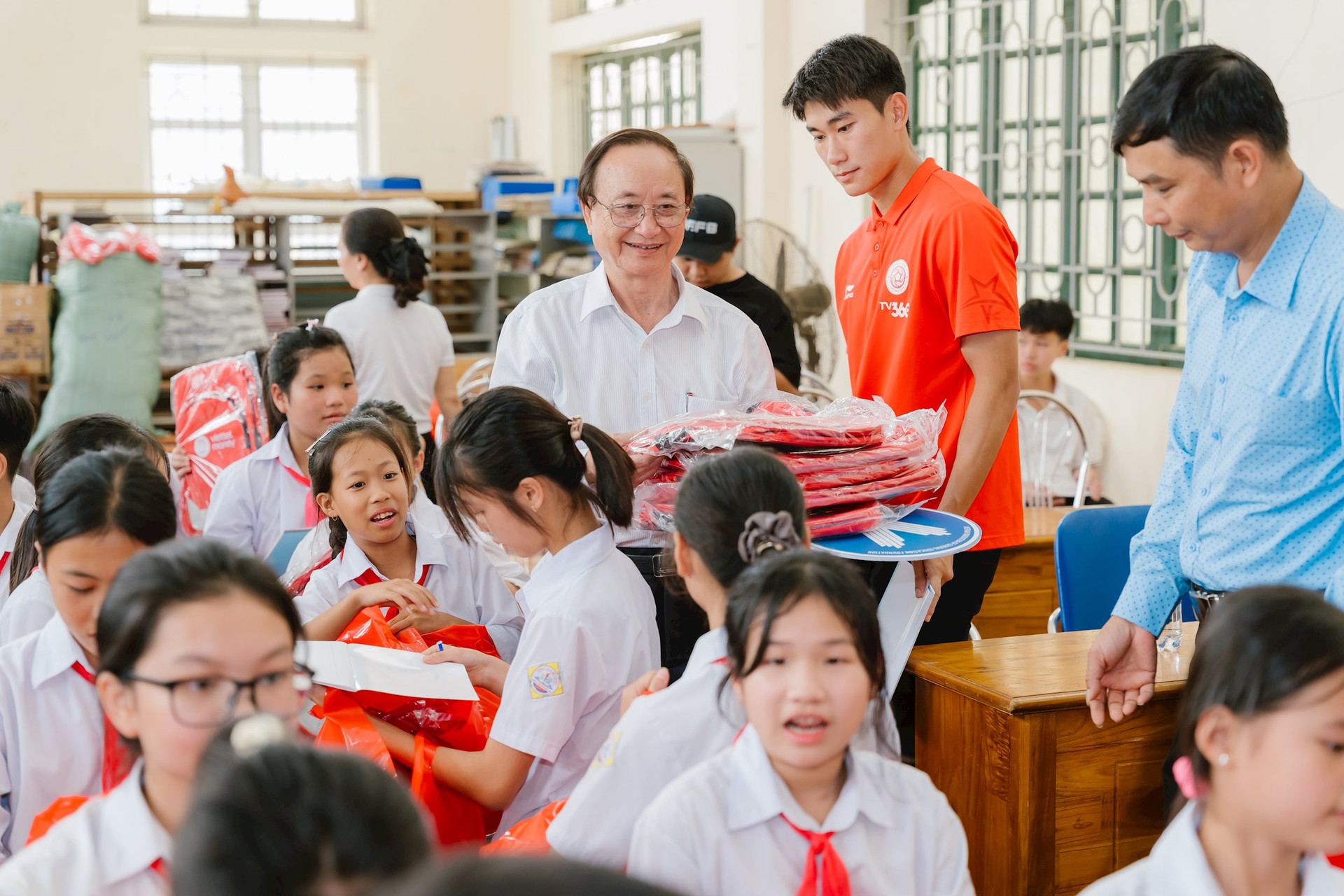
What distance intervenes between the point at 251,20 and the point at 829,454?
9162mm

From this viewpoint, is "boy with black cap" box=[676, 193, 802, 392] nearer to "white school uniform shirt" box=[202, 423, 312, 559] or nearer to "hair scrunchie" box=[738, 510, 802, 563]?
"white school uniform shirt" box=[202, 423, 312, 559]

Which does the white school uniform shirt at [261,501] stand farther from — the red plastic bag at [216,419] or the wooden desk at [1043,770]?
the wooden desk at [1043,770]

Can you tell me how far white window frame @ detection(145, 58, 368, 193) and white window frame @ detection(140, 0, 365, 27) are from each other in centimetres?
26

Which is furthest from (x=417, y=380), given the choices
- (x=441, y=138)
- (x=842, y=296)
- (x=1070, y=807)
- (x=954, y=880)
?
(x=441, y=138)

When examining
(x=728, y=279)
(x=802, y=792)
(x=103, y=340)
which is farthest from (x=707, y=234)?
(x=103, y=340)

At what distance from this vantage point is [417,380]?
408 centimetres

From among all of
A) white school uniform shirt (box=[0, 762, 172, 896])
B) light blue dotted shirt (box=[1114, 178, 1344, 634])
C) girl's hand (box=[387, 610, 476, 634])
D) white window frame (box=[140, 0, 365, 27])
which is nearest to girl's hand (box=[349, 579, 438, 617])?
girl's hand (box=[387, 610, 476, 634])

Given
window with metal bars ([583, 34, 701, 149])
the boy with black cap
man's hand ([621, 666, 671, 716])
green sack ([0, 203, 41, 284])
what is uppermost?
window with metal bars ([583, 34, 701, 149])

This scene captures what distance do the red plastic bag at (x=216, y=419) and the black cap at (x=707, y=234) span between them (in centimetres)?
125

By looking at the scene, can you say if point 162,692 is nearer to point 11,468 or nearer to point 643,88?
point 11,468

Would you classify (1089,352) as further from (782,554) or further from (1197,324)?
(782,554)

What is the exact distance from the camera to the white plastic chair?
13.5 ft

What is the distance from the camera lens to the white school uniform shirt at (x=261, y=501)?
283cm

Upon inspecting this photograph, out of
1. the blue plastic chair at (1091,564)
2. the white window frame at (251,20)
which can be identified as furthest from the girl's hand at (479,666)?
the white window frame at (251,20)
